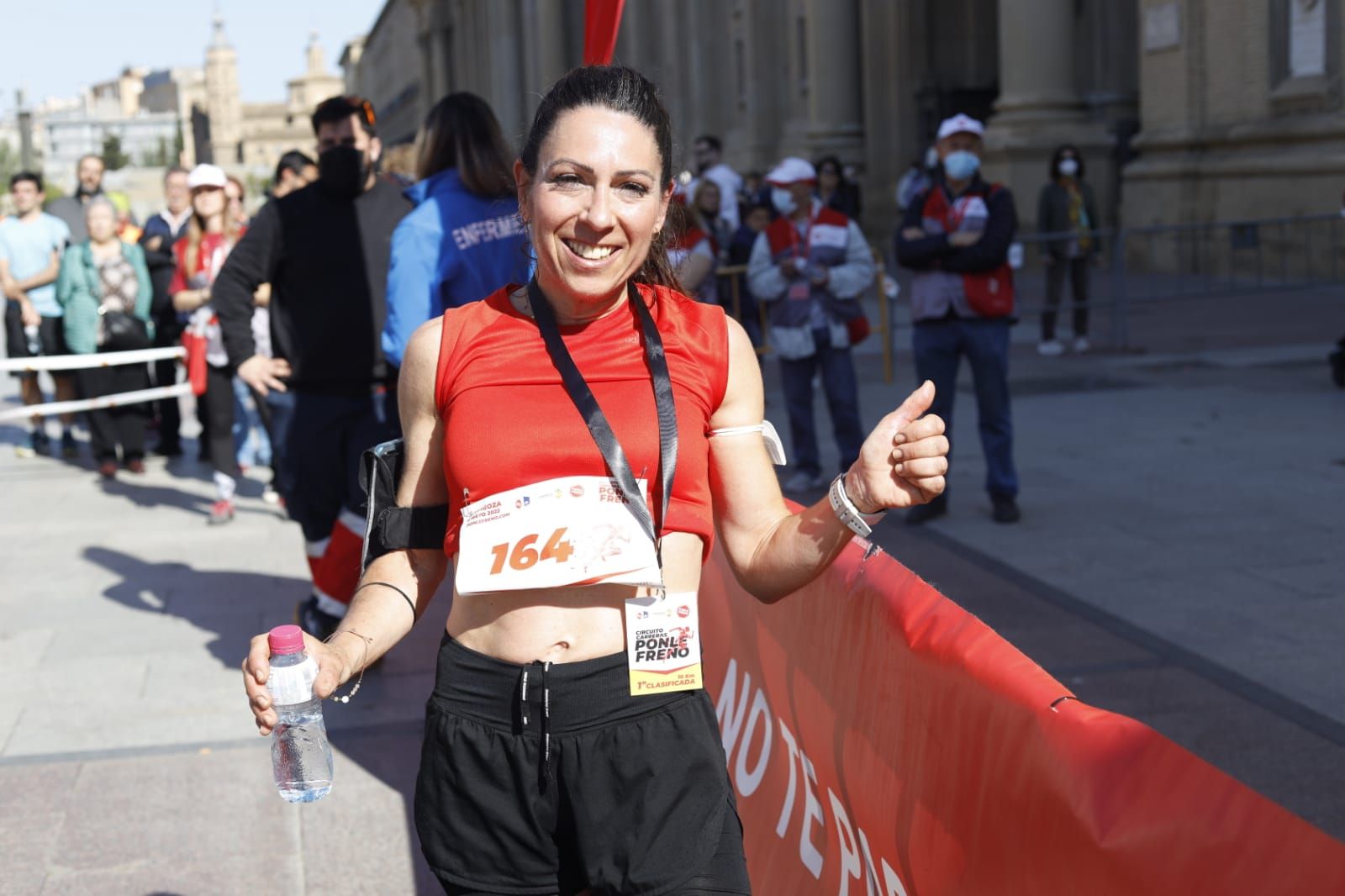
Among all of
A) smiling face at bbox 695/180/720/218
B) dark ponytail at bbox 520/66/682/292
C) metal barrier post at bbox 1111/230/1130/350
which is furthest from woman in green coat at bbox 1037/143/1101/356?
dark ponytail at bbox 520/66/682/292

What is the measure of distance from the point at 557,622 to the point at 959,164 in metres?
6.23

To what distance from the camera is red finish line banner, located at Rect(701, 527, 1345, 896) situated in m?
2.11

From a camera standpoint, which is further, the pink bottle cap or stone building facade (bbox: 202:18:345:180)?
stone building facade (bbox: 202:18:345:180)

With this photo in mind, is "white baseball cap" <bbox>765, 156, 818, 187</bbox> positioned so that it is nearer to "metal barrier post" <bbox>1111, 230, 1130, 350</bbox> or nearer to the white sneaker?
the white sneaker

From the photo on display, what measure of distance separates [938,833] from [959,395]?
10533 millimetres

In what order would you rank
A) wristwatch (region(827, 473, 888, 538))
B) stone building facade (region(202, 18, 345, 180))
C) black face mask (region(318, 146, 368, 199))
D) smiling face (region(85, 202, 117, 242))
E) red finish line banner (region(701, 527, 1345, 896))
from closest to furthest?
red finish line banner (region(701, 527, 1345, 896))
wristwatch (region(827, 473, 888, 538))
black face mask (region(318, 146, 368, 199))
smiling face (region(85, 202, 117, 242))
stone building facade (region(202, 18, 345, 180))

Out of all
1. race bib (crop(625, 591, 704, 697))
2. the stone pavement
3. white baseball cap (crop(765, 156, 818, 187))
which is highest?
white baseball cap (crop(765, 156, 818, 187))

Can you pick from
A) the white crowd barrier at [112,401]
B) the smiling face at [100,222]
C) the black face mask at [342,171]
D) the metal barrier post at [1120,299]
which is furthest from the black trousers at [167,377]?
the metal barrier post at [1120,299]

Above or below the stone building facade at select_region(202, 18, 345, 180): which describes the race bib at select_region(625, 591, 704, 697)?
below

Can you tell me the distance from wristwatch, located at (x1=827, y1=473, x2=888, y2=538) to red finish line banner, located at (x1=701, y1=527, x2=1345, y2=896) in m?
0.37

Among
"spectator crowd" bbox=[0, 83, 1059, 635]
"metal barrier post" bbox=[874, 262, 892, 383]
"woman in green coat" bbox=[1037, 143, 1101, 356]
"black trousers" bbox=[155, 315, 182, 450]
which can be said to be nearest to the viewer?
"spectator crowd" bbox=[0, 83, 1059, 635]

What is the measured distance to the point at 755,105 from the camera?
34312mm

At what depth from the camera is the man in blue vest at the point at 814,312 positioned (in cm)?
965

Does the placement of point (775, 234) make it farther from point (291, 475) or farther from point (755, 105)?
point (755, 105)
